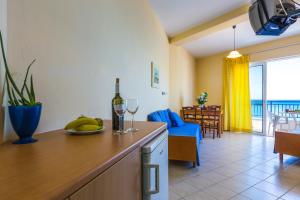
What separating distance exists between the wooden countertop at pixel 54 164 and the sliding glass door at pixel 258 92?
17.7 feet

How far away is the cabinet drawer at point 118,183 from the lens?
540mm

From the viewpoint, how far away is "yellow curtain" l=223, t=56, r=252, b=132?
5.44 m

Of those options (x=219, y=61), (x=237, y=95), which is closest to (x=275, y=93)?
(x=237, y=95)

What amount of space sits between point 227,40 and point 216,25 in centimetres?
157

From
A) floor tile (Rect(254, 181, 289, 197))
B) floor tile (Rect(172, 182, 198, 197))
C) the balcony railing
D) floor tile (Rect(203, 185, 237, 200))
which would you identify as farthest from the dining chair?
floor tile (Rect(172, 182, 198, 197))

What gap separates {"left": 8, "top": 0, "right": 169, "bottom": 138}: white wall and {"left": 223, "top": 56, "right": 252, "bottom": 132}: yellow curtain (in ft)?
13.6

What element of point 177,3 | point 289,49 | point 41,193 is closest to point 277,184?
point 41,193

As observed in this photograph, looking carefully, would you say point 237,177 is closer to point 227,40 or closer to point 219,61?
point 227,40

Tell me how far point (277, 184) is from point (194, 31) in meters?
3.15

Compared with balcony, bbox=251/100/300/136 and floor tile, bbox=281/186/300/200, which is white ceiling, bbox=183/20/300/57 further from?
floor tile, bbox=281/186/300/200

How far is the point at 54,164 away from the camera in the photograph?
1.90 ft

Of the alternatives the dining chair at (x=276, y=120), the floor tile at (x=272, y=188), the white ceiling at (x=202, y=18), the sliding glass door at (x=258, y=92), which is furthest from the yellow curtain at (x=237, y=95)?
the floor tile at (x=272, y=188)

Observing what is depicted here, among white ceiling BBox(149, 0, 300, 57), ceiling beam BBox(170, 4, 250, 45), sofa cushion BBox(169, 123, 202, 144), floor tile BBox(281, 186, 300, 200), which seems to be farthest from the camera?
ceiling beam BBox(170, 4, 250, 45)

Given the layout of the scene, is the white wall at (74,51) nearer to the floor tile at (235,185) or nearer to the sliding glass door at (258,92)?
the floor tile at (235,185)
